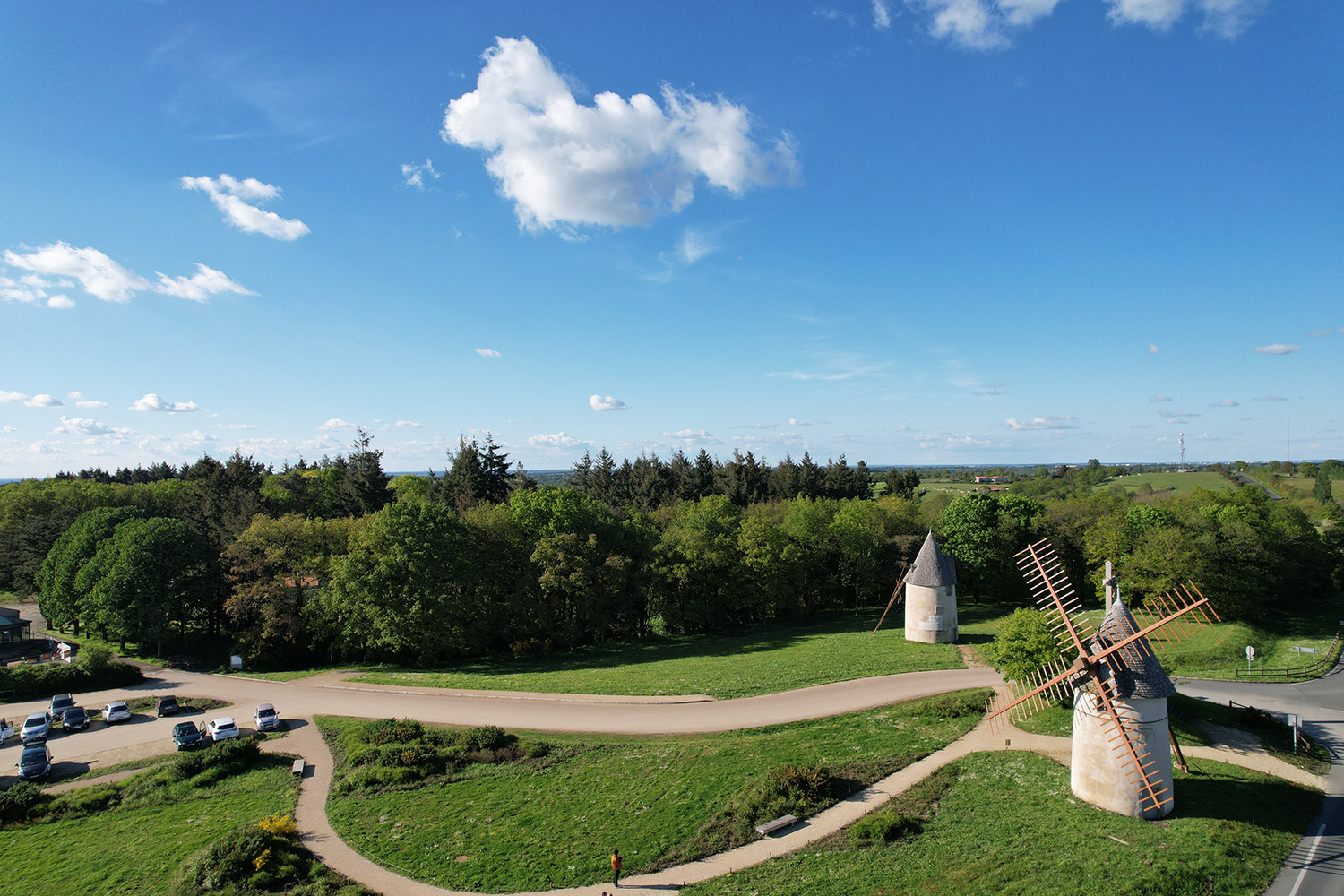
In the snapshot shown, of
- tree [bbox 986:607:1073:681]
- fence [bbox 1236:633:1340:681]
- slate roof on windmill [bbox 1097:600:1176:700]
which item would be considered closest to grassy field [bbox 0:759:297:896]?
slate roof on windmill [bbox 1097:600:1176:700]

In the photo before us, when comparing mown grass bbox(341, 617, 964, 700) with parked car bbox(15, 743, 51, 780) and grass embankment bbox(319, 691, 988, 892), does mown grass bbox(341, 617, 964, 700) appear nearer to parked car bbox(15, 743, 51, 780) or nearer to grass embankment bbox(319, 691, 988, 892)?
grass embankment bbox(319, 691, 988, 892)

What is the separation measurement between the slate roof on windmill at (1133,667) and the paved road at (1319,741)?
5.27 m

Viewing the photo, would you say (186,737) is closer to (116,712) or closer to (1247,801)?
(116,712)

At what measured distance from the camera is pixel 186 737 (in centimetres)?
2956

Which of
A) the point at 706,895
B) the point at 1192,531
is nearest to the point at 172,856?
the point at 706,895

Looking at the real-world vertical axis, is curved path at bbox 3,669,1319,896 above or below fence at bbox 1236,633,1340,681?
above

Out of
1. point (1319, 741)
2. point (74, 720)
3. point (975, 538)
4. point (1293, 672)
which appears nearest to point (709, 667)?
point (1319, 741)

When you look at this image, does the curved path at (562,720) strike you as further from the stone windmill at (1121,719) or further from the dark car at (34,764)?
the stone windmill at (1121,719)

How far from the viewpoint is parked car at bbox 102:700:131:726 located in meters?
33.6

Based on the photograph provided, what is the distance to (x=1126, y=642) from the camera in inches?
720

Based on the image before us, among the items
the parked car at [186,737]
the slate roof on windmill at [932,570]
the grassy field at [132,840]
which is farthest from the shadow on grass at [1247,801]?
the parked car at [186,737]

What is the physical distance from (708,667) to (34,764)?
3252 centimetres

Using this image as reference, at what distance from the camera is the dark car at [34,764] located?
26.7 metres

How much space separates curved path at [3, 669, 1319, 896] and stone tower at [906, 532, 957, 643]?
7560mm
